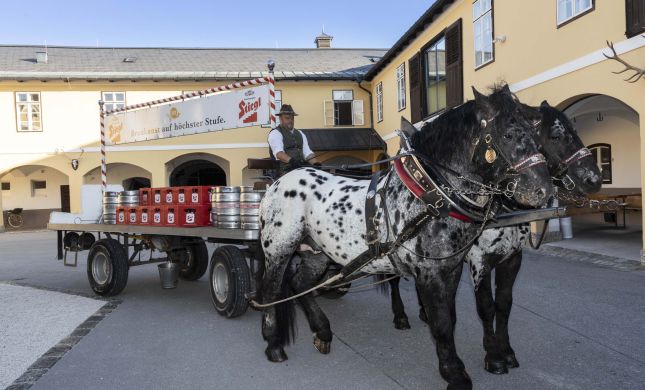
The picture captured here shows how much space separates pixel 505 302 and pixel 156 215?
4426 mm

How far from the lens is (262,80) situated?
5945 millimetres

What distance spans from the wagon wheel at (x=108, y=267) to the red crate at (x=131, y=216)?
34 centimetres

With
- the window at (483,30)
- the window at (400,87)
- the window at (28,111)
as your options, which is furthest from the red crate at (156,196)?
the window at (28,111)

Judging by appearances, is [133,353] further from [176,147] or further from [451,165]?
[176,147]

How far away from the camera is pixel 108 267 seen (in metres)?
6.76

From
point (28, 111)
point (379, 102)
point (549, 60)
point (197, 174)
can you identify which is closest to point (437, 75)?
point (549, 60)

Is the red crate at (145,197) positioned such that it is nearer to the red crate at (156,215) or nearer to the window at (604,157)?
the red crate at (156,215)

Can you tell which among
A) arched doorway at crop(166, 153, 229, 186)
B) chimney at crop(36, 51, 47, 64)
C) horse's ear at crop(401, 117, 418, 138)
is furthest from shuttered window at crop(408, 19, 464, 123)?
chimney at crop(36, 51, 47, 64)

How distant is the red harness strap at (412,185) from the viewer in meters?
2.98

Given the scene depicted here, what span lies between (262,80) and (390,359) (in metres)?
3.60

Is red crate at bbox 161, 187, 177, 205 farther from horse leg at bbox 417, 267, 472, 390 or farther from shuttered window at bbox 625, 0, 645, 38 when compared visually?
shuttered window at bbox 625, 0, 645, 38

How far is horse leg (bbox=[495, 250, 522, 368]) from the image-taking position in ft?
12.2

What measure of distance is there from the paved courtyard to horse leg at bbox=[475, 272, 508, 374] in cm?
9

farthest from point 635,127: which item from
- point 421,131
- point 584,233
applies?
point 421,131
